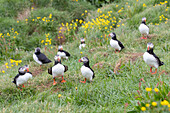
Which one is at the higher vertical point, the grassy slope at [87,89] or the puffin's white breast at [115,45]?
the puffin's white breast at [115,45]

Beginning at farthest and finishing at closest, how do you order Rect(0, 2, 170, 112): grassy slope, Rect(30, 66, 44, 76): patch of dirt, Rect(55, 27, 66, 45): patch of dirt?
Rect(55, 27, 66, 45): patch of dirt < Rect(30, 66, 44, 76): patch of dirt < Rect(0, 2, 170, 112): grassy slope

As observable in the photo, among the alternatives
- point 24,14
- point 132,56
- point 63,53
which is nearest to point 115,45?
point 132,56

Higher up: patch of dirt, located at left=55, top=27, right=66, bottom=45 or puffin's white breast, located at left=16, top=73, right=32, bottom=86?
patch of dirt, located at left=55, top=27, right=66, bottom=45

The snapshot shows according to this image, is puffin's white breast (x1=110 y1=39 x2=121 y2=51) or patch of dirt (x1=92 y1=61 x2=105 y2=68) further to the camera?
puffin's white breast (x1=110 y1=39 x2=121 y2=51)

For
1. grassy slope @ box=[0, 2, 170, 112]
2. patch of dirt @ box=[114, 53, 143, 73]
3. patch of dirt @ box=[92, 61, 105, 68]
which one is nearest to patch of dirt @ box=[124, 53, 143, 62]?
patch of dirt @ box=[114, 53, 143, 73]

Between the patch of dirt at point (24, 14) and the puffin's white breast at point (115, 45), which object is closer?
the puffin's white breast at point (115, 45)

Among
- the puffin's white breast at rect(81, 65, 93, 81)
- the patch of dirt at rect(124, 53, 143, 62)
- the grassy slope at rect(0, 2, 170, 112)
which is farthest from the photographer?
the patch of dirt at rect(124, 53, 143, 62)

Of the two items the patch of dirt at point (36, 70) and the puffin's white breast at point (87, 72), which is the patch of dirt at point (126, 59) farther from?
the patch of dirt at point (36, 70)

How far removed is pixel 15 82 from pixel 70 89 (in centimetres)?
118

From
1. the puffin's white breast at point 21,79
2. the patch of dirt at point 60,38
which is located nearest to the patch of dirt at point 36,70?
the puffin's white breast at point 21,79

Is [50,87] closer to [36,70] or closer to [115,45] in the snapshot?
[36,70]

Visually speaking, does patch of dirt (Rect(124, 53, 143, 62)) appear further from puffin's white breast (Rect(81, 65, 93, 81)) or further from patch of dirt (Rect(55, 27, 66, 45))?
patch of dirt (Rect(55, 27, 66, 45))

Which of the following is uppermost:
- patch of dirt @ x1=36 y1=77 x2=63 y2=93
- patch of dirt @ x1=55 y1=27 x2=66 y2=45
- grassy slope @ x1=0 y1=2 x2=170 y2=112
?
patch of dirt @ x1=55 y1=27 x2=66 y2=45

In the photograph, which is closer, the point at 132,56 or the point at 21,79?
the point at 21,79
